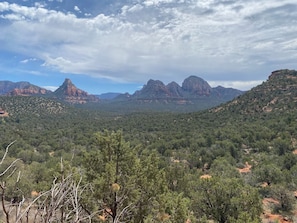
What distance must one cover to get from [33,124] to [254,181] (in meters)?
88.9

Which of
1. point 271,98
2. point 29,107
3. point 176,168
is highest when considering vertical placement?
point 271,98

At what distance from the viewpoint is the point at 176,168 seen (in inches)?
1126


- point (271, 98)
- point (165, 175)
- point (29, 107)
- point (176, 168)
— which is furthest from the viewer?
point (29, 107)

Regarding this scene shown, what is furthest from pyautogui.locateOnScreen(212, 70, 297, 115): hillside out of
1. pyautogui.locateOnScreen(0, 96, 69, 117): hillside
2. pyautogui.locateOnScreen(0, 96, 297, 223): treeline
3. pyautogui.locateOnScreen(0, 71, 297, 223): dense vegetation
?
pyautogui.locateOnScreen(0, 96, 69, 117): hillside

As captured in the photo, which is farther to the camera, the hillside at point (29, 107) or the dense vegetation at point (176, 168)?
the hillside at point (29, 107)

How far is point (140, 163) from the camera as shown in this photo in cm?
1286

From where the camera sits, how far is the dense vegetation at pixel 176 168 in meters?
11.2

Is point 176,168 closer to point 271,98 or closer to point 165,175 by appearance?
point 165,175

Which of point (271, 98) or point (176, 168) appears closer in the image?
point (176, 168)

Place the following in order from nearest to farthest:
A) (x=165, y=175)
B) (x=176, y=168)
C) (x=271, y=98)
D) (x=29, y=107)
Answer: (x=165, y=175)
(x=176, y=168)
(x=271, y=98)
(x=29, y=107)

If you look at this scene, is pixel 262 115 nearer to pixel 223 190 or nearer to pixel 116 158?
pixel 223 190

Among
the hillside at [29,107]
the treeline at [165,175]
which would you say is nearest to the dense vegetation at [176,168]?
the treeline at [165,175]

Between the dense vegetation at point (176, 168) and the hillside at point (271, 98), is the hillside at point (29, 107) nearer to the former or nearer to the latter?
the dense vegetation at point (176, 168)

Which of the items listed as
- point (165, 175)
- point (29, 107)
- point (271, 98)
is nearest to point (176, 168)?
point (165, 175)
